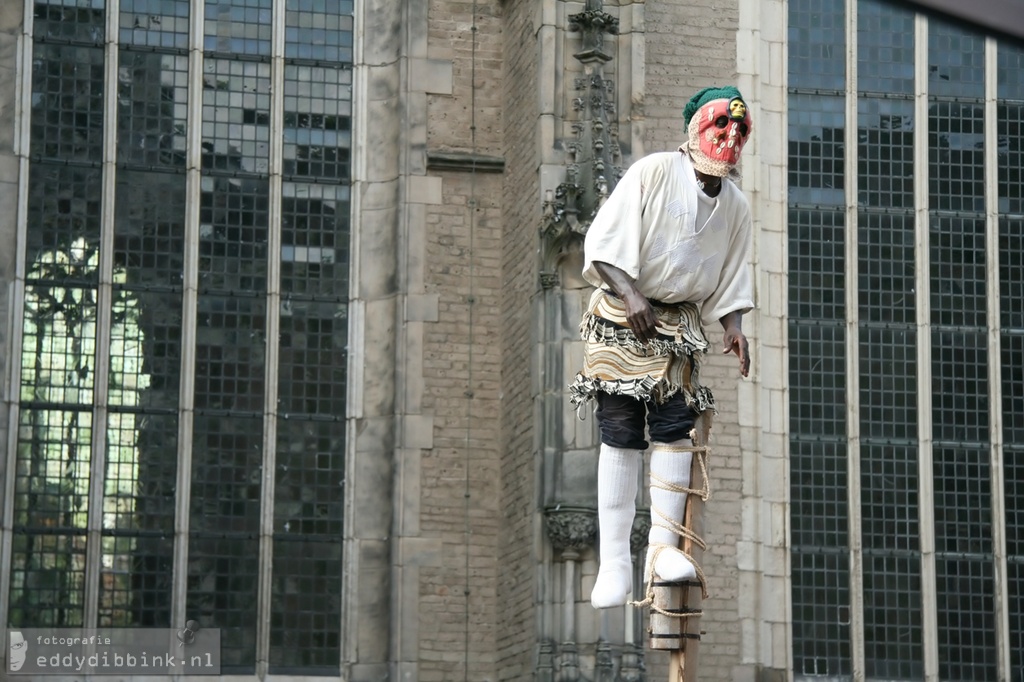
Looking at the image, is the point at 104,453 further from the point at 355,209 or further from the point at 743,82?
the point at 743,82

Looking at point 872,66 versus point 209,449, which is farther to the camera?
point 872,66

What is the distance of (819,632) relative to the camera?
53.5 feet

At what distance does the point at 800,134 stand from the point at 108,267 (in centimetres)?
616

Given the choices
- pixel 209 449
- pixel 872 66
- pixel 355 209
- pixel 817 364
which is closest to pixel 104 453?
pixel 209 449

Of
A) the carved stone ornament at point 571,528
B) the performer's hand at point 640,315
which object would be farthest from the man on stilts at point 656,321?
the carved stone ornament at point 571,528

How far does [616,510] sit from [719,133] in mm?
1276

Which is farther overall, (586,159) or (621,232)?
(586,159)

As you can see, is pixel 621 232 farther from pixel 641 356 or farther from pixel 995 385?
pixel 995 385

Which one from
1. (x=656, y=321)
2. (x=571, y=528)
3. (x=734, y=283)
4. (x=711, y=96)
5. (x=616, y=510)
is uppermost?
(x=711, y=96)

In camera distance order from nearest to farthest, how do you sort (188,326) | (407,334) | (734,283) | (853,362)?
(734,283)
(188,326)
(407,334)
(853,362)

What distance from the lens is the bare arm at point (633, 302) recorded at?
6.12 meters

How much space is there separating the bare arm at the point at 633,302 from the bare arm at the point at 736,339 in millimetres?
327

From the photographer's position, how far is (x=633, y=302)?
6133 millimetres

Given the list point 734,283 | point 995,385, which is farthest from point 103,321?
point 734,283
